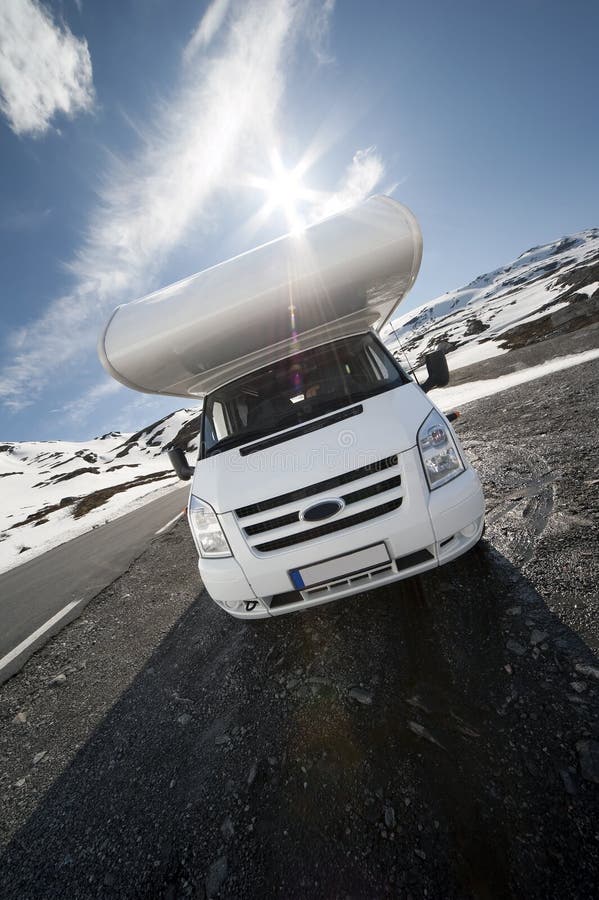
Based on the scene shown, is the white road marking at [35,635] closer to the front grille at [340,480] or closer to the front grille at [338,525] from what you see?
the front grille at [338,525]

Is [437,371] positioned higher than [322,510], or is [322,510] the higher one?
[437,371]

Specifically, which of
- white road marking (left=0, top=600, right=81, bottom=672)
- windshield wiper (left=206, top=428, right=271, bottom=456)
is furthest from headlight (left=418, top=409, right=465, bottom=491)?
white road marking (left=0, top=600, right=81, bottom=672)

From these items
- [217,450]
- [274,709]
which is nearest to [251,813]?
[274,709]

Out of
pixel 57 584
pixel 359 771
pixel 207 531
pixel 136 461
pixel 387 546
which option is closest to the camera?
pixel 359 771

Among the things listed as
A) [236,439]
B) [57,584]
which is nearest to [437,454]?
[236,439]

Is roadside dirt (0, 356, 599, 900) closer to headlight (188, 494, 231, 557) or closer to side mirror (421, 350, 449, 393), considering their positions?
headlight (188, 494, 231, 557)

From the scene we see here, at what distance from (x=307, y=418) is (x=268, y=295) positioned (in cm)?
128

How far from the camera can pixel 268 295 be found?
3.25 metres

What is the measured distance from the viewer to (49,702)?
3006 mm

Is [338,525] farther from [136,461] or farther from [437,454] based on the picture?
[136,461]

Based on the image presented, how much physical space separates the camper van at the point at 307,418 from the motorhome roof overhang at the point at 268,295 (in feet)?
0.05

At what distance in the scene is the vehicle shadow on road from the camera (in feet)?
4.38

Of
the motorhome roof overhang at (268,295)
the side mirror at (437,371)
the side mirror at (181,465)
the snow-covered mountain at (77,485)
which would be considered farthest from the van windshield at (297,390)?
the snow-covered mountain at (77,485)

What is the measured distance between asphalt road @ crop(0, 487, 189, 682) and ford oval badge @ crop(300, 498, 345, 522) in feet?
12.6
